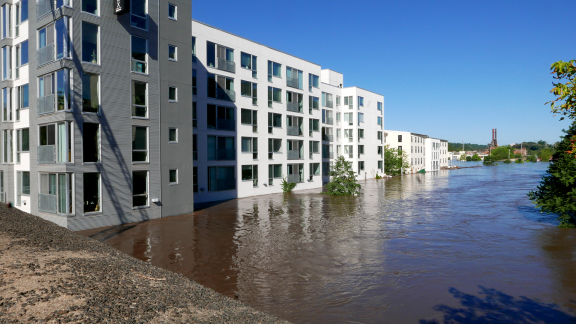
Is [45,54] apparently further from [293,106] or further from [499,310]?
[293,106]

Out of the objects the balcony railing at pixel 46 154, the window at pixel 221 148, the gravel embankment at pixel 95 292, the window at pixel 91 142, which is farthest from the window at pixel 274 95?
the gravel embankment at pixel 95 292

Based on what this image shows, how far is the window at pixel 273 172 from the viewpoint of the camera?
38.9 meters

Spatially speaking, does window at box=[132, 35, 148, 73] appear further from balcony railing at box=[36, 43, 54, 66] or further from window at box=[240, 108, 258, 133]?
window at box=[240, 108, 258, 133]

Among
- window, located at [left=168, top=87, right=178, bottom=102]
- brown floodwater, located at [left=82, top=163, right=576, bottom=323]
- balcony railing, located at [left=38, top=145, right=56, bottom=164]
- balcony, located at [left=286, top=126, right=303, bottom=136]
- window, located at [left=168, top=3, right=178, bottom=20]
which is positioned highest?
window, located at [left=168, top=3, right=178, bottom=20]

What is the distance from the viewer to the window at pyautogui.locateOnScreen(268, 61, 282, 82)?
127 ft

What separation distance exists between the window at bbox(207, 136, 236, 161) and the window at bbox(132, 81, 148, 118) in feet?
34.4

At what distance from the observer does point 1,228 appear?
15.1 meters

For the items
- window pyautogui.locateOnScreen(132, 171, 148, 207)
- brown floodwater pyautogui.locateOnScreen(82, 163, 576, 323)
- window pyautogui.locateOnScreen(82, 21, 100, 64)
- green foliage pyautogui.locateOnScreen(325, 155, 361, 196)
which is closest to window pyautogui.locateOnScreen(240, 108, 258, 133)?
green foliage pyautogui.locateOnScreen(325, 155, 361, 196)

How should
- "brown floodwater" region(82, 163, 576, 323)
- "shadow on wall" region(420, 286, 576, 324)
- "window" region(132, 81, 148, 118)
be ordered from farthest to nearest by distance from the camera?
"window" region(132, 81, 148, 118) → "brown floodwater" region(82, 163, 576, 323) → "shadow on wall" region(420, 286, 576, 324)

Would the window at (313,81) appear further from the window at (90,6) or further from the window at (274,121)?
the window at (90,6)

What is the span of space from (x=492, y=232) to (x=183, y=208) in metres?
17.8

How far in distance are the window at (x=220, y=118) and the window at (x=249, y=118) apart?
1323mm

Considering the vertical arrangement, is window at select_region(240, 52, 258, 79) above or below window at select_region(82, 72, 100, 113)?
above

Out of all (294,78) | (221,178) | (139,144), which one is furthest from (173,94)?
(294,78)
